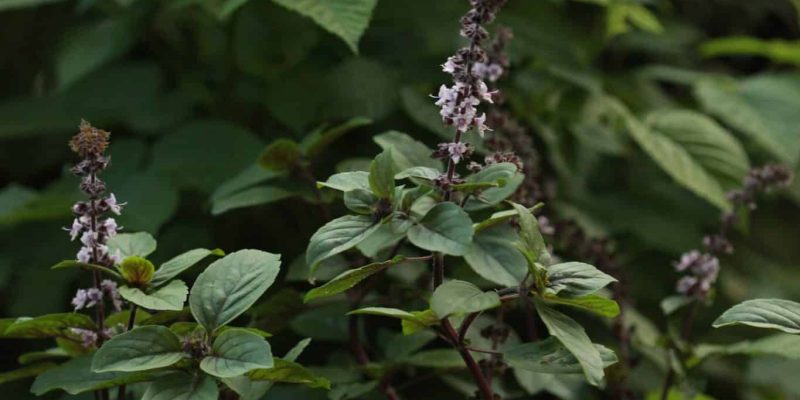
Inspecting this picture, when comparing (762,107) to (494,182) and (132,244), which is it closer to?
(494,182)

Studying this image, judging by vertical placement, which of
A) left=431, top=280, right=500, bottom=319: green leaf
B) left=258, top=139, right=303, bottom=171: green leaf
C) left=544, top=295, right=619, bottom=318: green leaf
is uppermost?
left=258, top=139, right=303, bottom=171: green leaf

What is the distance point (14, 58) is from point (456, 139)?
1.16 metres

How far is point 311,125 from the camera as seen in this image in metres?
1.39

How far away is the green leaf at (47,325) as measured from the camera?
763mm

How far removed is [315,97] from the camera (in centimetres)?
135

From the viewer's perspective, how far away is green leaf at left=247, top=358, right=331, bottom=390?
743mm

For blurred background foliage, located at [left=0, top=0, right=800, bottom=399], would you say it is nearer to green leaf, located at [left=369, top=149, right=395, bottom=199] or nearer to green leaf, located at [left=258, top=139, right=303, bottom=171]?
green leaf, located at [left=258, top=139, right=303, bottom=171]

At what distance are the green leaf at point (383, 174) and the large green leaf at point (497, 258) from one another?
81 mm

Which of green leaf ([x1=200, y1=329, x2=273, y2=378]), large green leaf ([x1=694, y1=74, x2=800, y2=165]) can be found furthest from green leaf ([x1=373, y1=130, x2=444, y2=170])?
large green leaf ([x1=694, y1=74, x2=800, y2=165])

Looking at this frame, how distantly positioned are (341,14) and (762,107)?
89cm

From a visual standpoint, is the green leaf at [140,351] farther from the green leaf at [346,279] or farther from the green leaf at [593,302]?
the green leaf at [593,302]

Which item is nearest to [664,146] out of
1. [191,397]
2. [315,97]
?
[315,97]

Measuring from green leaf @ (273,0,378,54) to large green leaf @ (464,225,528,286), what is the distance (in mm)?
411

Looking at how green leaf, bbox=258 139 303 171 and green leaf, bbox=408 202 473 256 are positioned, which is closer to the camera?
green leaf, bbox=408 202 473 256
